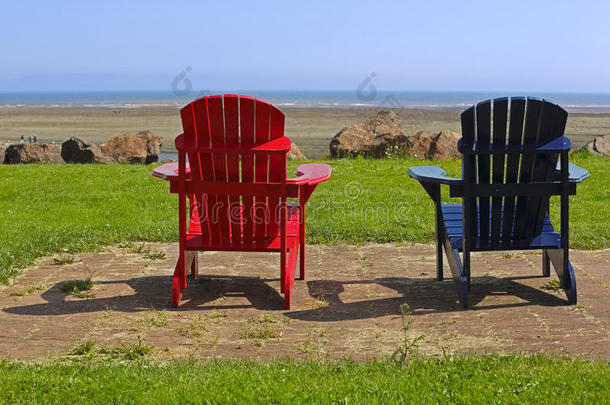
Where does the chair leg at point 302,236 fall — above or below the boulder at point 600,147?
below

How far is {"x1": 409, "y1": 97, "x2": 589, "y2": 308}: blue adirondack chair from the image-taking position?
439cm

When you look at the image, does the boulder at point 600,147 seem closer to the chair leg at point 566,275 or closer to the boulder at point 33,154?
the chair leg at point 566,275

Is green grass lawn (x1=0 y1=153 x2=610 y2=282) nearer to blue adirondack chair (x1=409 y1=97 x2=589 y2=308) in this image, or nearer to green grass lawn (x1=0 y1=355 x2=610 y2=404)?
blue adirondack chair (x1=409 y1=97 x2=589 y2=308)

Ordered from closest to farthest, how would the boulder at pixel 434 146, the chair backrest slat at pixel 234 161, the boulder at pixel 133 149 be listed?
the chair backrest slat at pixel 234 161 → the boulder at pixel 434 146 → the boulder at pixel 133 149

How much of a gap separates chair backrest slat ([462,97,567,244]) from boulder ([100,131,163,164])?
11.5 m

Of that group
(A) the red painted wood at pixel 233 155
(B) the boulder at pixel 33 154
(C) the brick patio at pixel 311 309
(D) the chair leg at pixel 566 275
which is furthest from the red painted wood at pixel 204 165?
(B) the boulder at pixel 33 154

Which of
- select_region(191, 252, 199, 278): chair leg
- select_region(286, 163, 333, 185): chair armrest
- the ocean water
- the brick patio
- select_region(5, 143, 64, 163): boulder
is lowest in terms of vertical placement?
the brick patio

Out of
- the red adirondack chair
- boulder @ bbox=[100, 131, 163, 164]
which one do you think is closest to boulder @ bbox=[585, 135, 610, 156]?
boulder @ bbox=[100, 131, 163, 164]

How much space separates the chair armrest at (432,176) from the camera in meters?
4.48

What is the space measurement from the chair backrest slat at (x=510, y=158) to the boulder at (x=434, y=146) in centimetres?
905

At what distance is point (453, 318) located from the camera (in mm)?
4352

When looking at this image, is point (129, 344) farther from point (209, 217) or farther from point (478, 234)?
point (478, 234)

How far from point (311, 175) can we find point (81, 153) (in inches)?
413

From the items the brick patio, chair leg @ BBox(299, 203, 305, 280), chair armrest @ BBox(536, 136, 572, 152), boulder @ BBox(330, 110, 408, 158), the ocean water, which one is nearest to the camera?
the brick patio
